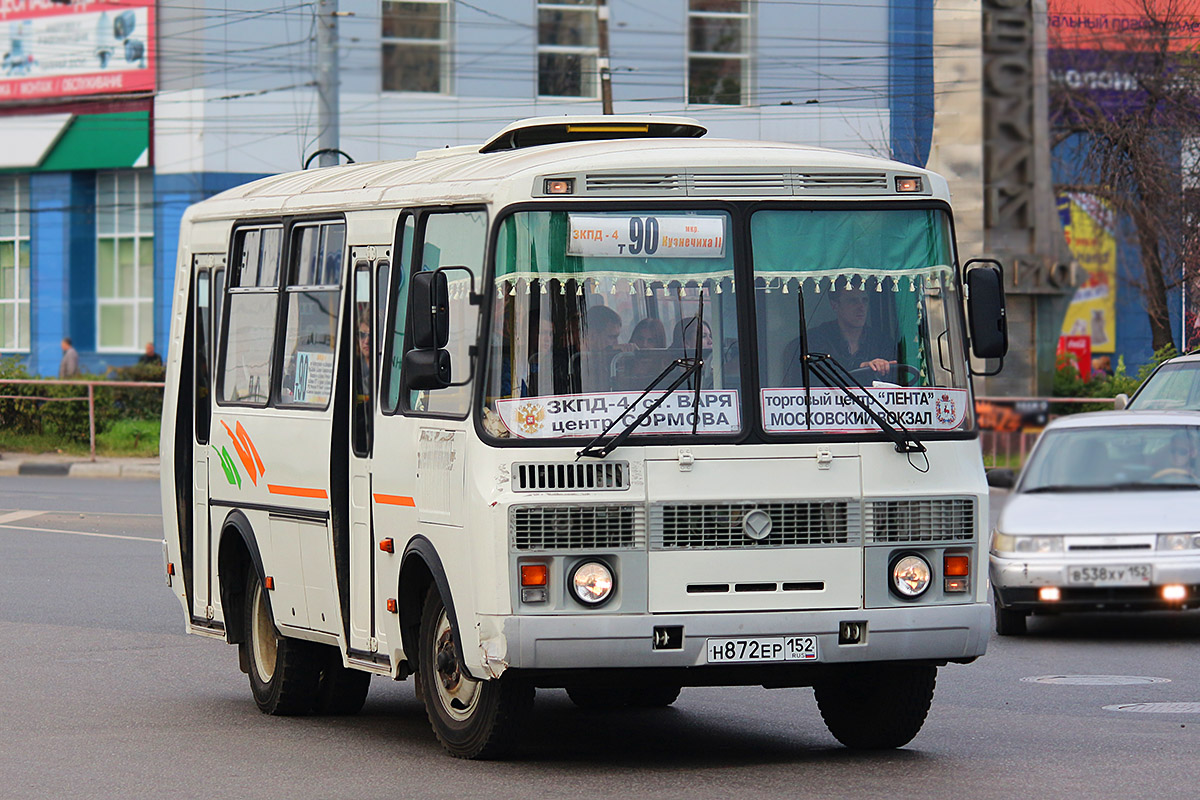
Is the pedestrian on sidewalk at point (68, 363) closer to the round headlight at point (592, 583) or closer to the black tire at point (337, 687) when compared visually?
the black tire at point (337, 687)

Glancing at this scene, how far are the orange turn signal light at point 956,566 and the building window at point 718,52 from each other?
36834mm

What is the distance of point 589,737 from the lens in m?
9.97

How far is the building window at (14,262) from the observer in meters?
47.6

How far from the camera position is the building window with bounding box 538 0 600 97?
4469 centimetres

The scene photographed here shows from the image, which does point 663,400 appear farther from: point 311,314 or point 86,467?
point 86,467

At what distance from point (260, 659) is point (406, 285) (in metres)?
2.67

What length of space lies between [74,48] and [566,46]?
10413 mm

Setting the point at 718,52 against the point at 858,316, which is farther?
the point at 718,52

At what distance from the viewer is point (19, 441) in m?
32.2

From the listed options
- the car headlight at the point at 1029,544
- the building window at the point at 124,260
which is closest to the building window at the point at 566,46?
the building window at the point at 124,260

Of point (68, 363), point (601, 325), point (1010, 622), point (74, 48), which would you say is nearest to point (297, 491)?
point (601, 325)

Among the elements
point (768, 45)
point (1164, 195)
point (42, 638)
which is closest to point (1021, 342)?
point (1164, 195)

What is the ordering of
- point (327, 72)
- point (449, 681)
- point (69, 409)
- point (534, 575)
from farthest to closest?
point (69, 409)
point (327, 72)
point (449, 681)
point (534, 575)

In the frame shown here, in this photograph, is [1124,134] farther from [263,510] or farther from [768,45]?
[263,510]
